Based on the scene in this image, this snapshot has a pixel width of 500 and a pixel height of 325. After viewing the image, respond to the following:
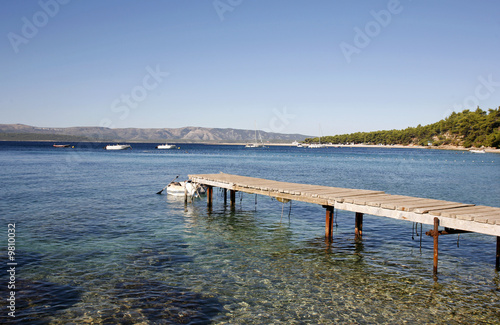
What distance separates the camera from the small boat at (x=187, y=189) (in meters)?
31.7

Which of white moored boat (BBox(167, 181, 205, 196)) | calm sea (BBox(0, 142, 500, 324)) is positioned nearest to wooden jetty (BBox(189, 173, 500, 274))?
calm sea (BBox(0, 142, 500, 324))

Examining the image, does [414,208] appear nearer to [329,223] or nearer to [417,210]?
[417,210]

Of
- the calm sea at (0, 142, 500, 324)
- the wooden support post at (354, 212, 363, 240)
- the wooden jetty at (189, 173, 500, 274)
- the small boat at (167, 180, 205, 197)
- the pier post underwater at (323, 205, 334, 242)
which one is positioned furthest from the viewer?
the small boat at (167, 180, 205, 197)

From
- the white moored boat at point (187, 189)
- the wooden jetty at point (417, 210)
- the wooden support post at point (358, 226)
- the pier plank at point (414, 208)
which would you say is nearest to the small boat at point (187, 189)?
the white moored boat at point (187, 189)

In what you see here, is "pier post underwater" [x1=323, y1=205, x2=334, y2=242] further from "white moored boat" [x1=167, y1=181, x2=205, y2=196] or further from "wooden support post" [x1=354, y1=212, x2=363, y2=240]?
"white moored boat" [x1=167, y1=181, x2=205, y2=196]

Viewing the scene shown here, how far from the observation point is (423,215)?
44.9 feet

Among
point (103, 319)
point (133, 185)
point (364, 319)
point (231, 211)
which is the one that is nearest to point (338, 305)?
point (364, 319)

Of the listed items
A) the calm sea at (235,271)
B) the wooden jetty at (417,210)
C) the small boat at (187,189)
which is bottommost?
the calm sea at (235,271)

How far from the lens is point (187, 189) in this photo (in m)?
31.7

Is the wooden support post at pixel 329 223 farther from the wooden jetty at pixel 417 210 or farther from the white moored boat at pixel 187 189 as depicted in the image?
the white moored boat at pixel 187 189

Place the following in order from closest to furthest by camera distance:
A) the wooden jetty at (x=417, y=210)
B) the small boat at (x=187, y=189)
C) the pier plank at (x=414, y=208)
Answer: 1. the pier plank at (x=414, y=208)
2. the wooden jetty at (x=417, y=210)
3. the small boat at (x=187, y=189)

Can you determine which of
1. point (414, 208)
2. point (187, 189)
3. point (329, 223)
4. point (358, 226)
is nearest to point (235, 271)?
point (329, 223)

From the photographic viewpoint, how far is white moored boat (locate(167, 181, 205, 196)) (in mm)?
31719

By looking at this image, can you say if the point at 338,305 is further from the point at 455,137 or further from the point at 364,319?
the point at 455,137
